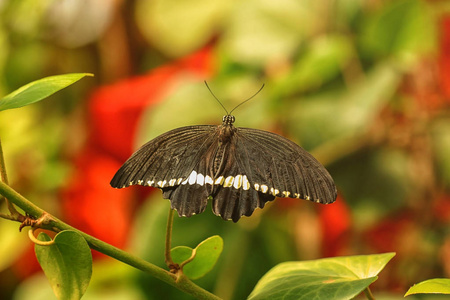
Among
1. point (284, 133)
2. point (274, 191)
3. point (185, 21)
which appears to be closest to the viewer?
point (274, 191)

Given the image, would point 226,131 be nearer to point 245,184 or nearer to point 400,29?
point 245,184

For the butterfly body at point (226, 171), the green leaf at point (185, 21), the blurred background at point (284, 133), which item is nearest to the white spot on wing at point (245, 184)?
the butterfly body at point (226, 171)

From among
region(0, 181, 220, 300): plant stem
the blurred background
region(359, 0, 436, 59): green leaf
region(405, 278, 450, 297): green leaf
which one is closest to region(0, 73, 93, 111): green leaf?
region(0, 181, 220, 300): plant stem

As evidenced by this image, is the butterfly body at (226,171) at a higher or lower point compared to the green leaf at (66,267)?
higher

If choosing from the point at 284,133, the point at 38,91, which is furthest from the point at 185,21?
the point at 38,91

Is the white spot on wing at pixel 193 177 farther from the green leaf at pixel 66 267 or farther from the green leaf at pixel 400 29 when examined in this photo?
the green leaf at pixel 400 29

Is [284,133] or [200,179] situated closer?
[200,179]

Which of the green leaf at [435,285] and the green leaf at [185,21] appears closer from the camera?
the green leaf at [435,285]

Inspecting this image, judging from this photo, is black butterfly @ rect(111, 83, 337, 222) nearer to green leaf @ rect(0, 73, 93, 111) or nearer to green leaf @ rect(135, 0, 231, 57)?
green leaf @ rect(0, 73, 93, 111)
